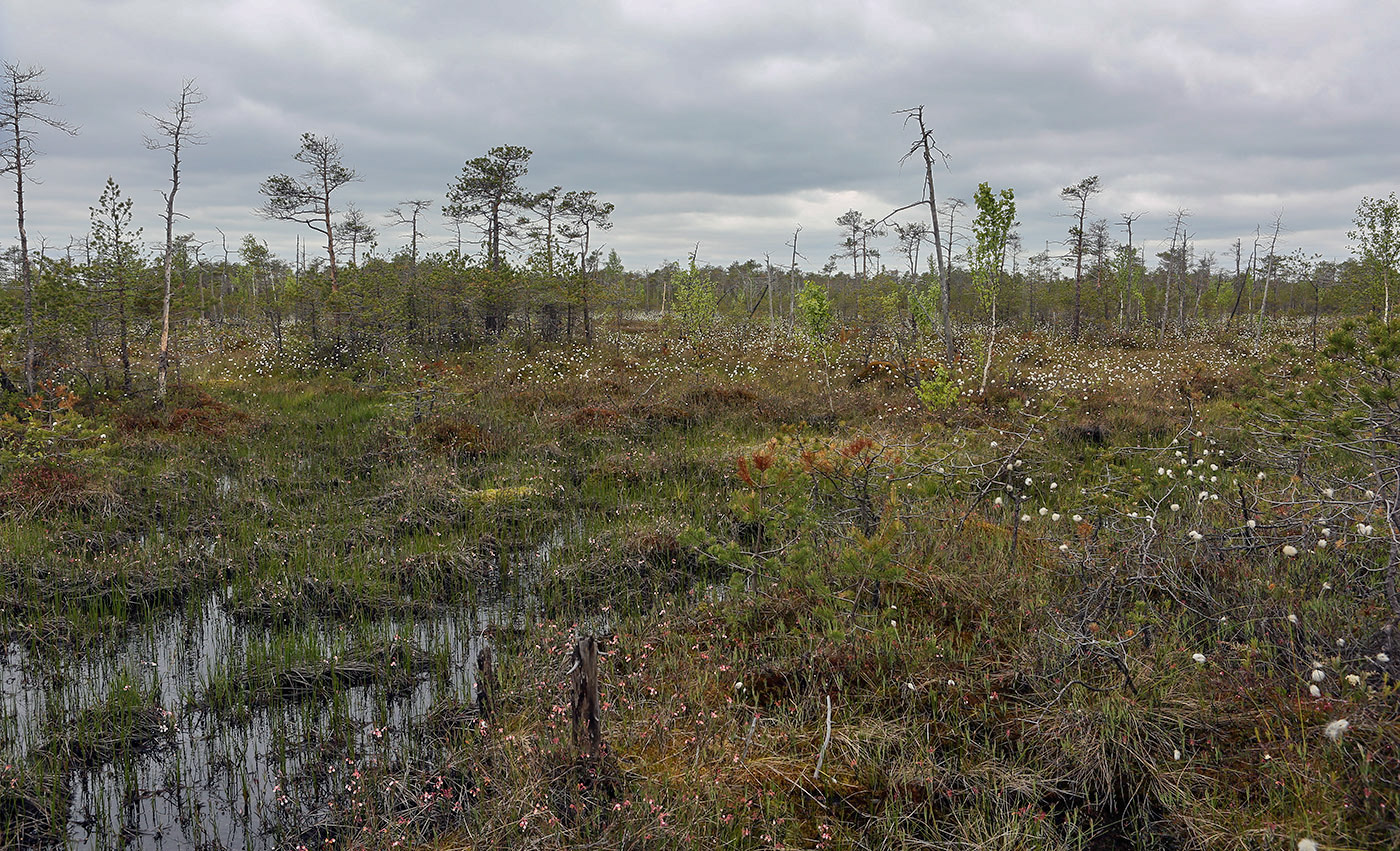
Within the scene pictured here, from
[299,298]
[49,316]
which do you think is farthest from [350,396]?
[299,298]

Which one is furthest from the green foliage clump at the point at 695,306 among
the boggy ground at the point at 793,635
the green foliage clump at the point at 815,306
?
the boggy ground at the point at 793,635

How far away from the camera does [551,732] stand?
407 cm

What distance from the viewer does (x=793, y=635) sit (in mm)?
4965

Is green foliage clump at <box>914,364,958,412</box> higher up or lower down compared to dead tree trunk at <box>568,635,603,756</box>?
higher up

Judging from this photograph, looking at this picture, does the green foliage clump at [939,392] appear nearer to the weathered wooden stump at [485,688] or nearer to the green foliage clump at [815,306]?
the green foliage clump at [815,306]

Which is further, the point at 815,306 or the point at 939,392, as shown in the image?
the point at 815,306

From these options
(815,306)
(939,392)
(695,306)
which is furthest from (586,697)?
(695,306)

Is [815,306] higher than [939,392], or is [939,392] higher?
[815,306]

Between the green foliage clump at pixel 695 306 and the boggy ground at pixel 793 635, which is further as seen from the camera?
the green foliage clump at pixel 695 306

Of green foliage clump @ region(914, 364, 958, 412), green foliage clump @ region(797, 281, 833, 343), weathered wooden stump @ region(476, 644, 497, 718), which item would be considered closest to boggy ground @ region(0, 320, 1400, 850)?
weathered wooden stump @ region(476, 644, 497, 718)

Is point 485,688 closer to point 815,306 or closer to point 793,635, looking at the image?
point 793,635

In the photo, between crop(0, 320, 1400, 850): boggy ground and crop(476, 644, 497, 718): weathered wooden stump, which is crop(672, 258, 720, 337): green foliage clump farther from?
crop(476, 644, 497, 718): weathered wooden stump

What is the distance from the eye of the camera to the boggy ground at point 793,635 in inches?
131

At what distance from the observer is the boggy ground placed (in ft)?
11.0
